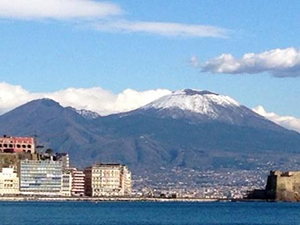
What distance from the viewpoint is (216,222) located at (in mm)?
124125

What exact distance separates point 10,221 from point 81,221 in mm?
8360

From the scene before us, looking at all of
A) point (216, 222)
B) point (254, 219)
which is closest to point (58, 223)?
point (216, 222)

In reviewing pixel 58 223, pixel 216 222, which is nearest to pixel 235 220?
pixel 216 222

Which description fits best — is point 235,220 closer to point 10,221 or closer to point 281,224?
point 281,224

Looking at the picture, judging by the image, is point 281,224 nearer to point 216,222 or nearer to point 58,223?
point 216,222

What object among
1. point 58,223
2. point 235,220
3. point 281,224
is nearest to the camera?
point 58,223

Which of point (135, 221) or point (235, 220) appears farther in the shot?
point (235, 220)

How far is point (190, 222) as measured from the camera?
122 meters

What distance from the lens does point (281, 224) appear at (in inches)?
4710

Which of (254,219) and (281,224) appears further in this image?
(254,219)

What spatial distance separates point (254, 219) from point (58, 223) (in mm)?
32225

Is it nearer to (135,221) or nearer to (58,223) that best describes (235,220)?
(135,221)

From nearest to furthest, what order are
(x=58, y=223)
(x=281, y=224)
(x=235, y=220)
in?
(x=58, y=223)
(x=281, y=224)
(x=235, y=220)

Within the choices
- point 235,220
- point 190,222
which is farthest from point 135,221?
point 235,220
